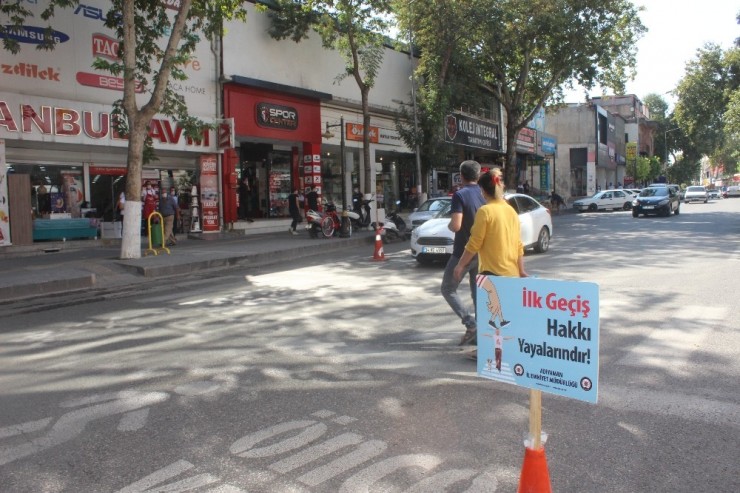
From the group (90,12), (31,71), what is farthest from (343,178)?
(31,71)

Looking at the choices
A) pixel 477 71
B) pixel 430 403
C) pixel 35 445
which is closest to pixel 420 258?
pixel 430 403

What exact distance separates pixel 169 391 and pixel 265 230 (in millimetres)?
17204

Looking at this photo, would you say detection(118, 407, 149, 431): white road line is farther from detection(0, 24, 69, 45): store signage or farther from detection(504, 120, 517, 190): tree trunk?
detection(504, 120, 517, 190): tree trunk

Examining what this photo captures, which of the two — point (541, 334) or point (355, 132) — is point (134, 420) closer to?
point (541, 334)

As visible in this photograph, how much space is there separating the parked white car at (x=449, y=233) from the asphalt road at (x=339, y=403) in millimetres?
3259

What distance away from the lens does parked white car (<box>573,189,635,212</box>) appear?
131 feet

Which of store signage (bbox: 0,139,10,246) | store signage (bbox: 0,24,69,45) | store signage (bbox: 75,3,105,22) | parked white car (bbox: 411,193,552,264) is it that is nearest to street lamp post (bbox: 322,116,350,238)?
parked white car (bbox: 411,193,552,264)

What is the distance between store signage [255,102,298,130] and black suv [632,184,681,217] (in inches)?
659

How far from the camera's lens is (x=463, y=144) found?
3172 cm

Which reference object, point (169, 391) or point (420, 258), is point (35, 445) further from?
point (420, 258)

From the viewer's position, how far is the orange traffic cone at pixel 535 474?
2.79 m

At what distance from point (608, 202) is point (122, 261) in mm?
34018

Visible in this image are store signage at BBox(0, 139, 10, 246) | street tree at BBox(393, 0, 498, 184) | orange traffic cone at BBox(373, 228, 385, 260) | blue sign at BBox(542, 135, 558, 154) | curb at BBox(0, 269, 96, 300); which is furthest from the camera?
blue sign at BBox(542, 135, 558, 154)

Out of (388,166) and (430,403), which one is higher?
(388,166)
